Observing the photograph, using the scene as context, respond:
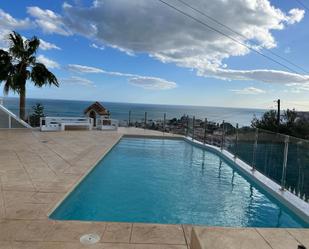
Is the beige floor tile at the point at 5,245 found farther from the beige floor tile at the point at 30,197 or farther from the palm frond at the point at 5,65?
the palm frond at the point at 5,65

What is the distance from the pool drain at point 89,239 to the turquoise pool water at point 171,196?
38.9 inches

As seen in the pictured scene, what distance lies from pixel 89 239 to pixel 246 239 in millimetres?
1475

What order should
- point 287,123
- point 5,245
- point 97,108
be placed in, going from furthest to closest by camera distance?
point 287,123
point 97,108
point 5,245

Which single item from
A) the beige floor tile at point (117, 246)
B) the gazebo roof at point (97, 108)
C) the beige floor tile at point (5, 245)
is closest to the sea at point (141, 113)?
the gazebo roof at point (97, 108)

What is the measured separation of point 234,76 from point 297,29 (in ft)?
51.0

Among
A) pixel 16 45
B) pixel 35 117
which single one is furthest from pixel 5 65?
pixel 35 117

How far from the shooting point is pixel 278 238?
7.88 ft

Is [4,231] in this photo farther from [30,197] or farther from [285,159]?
[285,159]

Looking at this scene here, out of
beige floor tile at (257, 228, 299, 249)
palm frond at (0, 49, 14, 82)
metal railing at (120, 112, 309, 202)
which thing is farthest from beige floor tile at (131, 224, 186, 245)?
palm frond at (0, 49, 14, 82)

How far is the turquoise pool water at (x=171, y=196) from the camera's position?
13.8 ft

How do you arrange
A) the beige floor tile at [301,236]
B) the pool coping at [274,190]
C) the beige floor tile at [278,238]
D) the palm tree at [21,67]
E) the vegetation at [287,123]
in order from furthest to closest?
the vegetation at [287,123]
the palm tree at [21,67]
the pool coping at [274,190]
the beige floor tile at [301,236]
the beige floor tile at [278,238]

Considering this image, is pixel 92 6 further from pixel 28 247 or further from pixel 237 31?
pixel 28 247

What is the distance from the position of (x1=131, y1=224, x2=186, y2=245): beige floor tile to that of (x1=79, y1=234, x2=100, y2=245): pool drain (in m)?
0.35

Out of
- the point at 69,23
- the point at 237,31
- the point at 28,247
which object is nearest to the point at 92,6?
the point at 69,23
